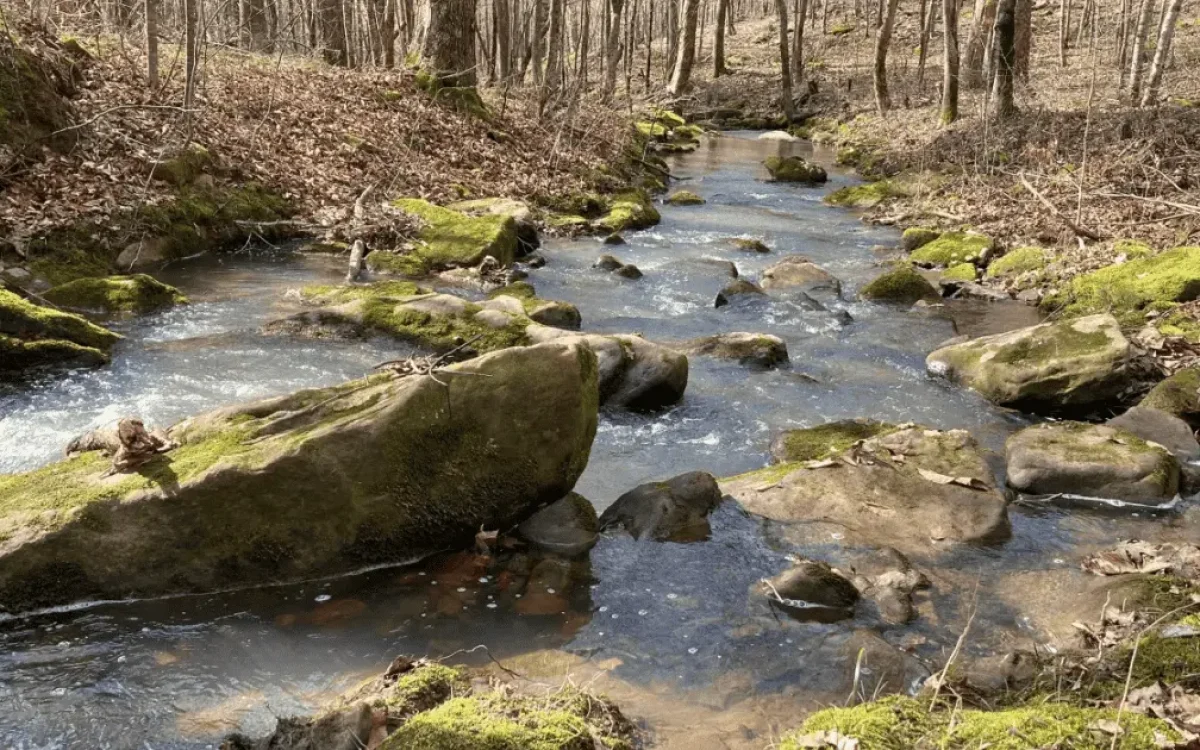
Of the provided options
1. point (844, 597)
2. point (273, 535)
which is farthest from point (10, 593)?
point (844, 597)

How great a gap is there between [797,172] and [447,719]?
2117 centimetres

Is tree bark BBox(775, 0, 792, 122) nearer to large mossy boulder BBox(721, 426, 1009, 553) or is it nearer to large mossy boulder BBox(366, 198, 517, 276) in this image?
large mossy boulder BBox(366, 198, 517, 276)

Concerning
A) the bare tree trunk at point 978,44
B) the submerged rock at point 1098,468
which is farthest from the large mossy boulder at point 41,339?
the bare tree trunk at point 978,44

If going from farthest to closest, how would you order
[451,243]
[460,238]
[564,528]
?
[460,238] < [451,243] < [564,528]

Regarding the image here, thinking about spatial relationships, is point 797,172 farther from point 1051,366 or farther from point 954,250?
point 1051,366

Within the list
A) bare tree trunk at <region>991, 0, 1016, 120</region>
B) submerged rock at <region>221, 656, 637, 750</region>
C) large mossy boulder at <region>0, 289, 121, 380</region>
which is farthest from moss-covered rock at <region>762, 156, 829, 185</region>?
submerged rock at <region>221, 656, 637, 750</region>

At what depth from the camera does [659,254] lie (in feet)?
48.3

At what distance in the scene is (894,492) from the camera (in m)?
A: 6.52

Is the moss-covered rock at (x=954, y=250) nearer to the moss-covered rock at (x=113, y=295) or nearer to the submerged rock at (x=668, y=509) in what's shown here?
the submerged rock at (x=668, y=509)

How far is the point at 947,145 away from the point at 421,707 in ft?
65.1

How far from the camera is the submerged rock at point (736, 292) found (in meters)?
11.9

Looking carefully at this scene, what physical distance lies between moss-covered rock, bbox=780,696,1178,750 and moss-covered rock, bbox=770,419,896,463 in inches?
145

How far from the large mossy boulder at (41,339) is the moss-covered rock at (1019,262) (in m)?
11.5

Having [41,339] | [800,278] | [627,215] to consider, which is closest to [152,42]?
[41,339]
